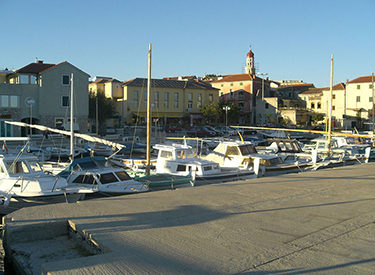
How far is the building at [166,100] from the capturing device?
203ft

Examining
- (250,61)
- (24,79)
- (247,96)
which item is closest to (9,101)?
(24,79)

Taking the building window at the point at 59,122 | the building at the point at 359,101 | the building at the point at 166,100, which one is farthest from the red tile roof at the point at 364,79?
the building window at the point at 59,122

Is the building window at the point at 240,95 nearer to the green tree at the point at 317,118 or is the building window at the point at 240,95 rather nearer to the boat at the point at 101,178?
the green tree at the point at 317,118

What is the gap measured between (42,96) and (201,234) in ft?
124

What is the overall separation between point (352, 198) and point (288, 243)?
555 cm

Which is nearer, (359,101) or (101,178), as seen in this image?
(101,178)

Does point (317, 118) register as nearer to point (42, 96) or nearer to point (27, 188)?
point (42, 96)

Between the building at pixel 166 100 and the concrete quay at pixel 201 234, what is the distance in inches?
1941

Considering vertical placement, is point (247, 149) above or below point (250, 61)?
below

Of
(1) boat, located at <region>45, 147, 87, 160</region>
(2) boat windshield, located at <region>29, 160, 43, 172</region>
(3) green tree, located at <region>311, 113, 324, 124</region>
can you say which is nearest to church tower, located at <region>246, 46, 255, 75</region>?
(3) green tree, located at <region>311, 113, 324, 124</region>

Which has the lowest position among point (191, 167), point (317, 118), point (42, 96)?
point (191, 167)

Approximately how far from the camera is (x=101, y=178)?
14.5 m

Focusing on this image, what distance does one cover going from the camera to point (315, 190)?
13320 mm

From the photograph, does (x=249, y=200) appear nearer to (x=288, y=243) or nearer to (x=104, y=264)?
(x=288, y=243)
